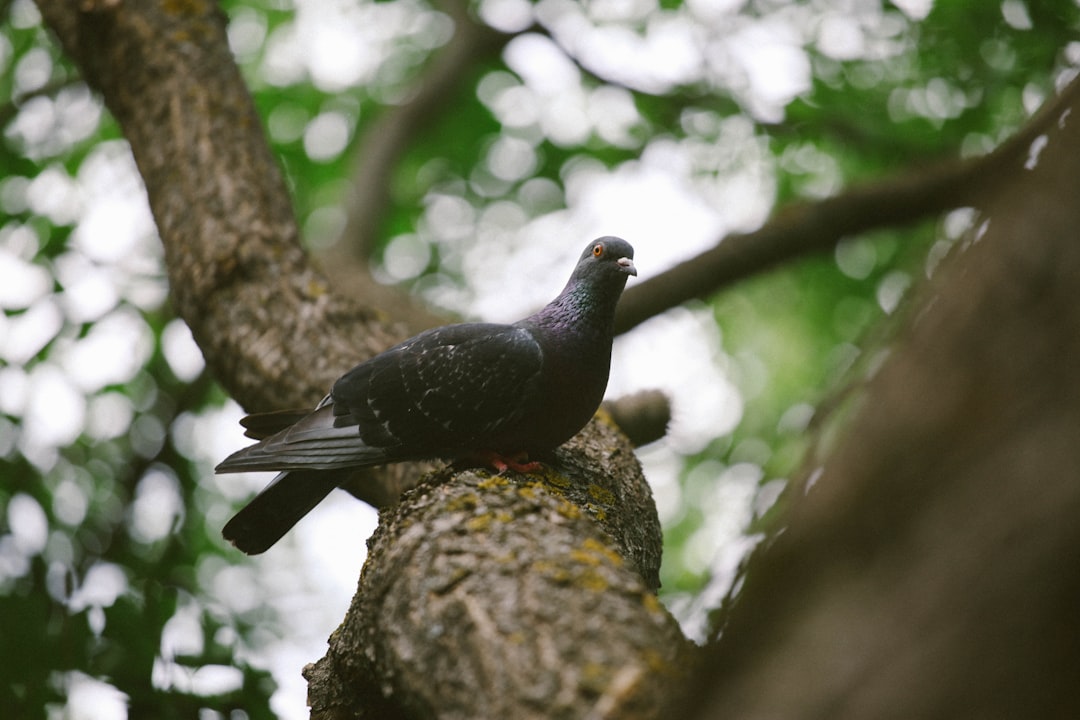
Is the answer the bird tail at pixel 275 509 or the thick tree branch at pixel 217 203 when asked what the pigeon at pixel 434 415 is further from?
the thick tree branch at pixel 217 203

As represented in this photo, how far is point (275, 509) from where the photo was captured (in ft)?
10.7

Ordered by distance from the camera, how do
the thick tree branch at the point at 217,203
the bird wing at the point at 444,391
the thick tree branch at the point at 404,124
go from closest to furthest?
the bird wing at the point at 444,391 → the thick tree branch at the point at 217,203 → the thick tree branch at the point at 404,124

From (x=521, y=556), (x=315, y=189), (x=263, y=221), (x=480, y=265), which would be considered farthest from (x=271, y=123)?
(x=521, y=556)

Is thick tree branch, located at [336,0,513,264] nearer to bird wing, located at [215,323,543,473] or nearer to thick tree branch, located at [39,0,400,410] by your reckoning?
thick tree branch, located at [39,0,400,410]

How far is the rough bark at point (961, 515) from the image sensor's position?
0.99 metres

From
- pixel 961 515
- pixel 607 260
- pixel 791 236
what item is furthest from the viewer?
pixel 791 236

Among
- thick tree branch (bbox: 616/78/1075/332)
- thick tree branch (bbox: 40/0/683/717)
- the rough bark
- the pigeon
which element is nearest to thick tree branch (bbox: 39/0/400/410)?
thick tree branch (bbox: 40/0/683/717)

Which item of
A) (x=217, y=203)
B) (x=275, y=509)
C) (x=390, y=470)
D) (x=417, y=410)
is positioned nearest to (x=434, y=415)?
(x=417, y=410)

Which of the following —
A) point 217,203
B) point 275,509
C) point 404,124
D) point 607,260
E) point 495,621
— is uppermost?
point 404,124

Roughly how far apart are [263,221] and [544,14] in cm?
391

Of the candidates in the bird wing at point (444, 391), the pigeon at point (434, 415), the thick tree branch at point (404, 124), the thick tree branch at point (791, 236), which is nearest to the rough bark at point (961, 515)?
the pigeon at point (434, 415)

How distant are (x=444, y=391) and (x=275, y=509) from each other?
0.79 meters

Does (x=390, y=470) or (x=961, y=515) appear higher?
(x=390, y=470)

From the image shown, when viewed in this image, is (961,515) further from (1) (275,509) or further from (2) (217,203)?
(2) (217,203)
